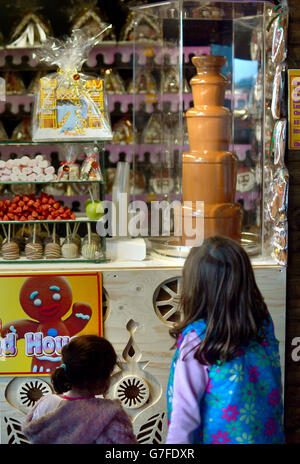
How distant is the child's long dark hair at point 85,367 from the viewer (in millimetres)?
1658

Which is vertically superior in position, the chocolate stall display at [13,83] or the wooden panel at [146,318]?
the chocolate stall display at [13,83]

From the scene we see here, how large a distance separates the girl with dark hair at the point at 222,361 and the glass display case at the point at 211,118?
0.86 metres

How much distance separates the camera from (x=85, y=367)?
167cm

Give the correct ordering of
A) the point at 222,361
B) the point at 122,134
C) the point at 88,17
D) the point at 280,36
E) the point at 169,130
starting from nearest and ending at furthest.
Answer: the point at 222,361, the point at 280,36, the point at 169,130, the point at 88,17, the point at 122,134

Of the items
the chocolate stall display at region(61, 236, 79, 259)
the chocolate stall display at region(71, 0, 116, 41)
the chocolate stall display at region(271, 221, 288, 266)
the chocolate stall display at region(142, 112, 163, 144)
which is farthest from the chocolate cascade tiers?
the chocolate stall display at region(71, 0, 116, 41)

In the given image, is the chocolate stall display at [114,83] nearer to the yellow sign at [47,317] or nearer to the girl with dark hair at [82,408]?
the yellow sign at [47,317]

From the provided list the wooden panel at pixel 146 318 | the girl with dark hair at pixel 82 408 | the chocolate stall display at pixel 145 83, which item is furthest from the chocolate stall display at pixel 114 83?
the girl with dark hair at pixel 82 408

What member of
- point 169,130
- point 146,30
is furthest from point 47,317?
point 146,30

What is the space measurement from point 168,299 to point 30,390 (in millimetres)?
622

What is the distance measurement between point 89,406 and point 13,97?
2.68m

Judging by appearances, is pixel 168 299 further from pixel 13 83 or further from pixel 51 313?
pixel 13 83

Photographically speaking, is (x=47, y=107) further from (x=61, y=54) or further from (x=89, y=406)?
(x=89, y=406)

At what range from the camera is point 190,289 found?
1576mm

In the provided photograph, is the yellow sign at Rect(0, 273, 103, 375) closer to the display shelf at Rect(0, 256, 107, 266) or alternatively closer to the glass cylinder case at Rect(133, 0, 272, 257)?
the display shelf at Rect(0, 256, 107, 266)
